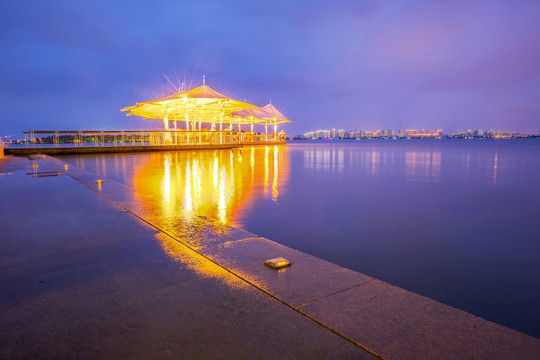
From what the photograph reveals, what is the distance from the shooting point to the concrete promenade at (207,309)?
155 cm

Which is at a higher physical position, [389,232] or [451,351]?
[451,351]

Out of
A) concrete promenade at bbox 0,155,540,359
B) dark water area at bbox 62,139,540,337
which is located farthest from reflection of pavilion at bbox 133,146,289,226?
concrete promenade at bbox 0,155,540,359

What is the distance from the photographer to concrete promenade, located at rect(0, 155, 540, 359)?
1550mm

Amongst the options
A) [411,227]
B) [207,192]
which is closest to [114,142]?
[207,192]

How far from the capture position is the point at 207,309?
6.15 feet

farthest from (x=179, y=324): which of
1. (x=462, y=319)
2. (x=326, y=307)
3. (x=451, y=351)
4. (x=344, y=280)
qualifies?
(x=462, y=319)

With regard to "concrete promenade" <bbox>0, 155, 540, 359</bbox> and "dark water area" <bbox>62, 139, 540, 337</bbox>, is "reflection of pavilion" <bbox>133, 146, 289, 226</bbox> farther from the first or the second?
"concrete promenade" <bbox>0, 155, 540, 359</bbox>

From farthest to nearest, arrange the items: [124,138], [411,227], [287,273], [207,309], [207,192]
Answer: [124,138]
[207,192]
[411,227]
[287,273]
[207,309]

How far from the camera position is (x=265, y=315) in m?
1.81

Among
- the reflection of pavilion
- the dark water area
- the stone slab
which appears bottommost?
the dark water area

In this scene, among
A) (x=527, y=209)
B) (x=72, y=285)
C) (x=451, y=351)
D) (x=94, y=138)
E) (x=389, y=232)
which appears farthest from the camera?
(x=94, y=138)

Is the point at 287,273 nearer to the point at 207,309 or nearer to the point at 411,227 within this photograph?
the point at 207,309

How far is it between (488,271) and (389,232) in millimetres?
1475

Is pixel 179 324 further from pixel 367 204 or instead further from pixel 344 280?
pixel 367 204
